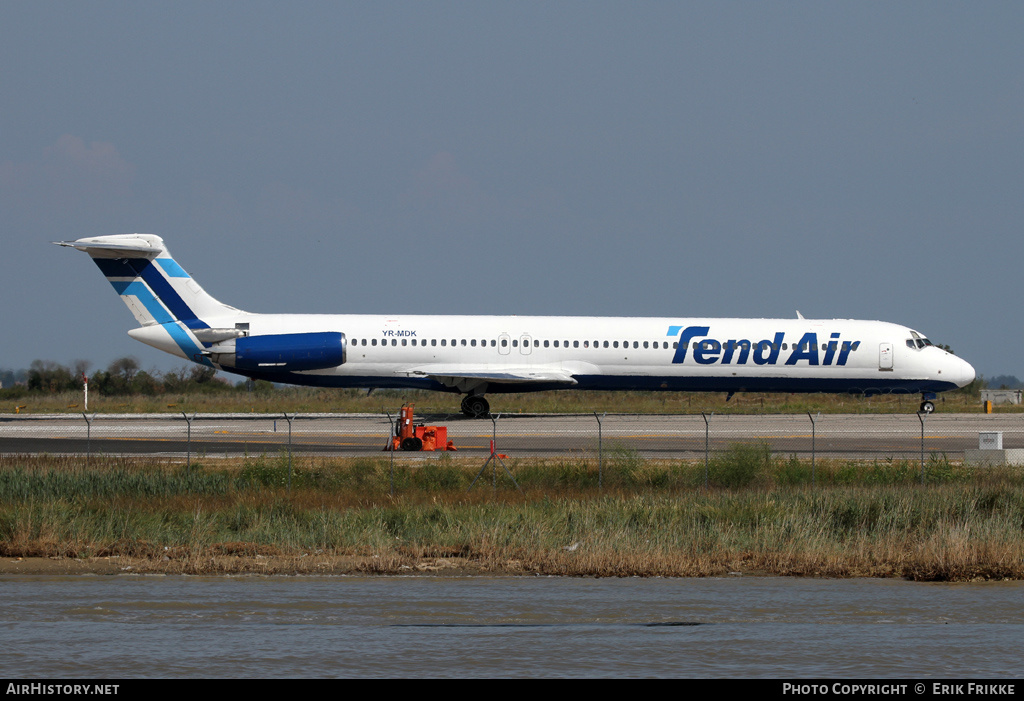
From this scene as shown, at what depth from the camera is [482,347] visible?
4091 cm

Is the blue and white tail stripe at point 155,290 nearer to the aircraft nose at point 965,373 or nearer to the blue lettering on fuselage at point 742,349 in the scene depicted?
the blue lettering on fuselage at point 742,349

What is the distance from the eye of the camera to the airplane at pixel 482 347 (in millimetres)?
40188

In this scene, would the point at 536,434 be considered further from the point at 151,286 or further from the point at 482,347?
the point at 151,286

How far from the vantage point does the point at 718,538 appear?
54.7ft

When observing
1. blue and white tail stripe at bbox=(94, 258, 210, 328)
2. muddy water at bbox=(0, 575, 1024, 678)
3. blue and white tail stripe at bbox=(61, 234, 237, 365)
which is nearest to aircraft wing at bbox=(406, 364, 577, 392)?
blue and white tail stripe at bbox=(61, 234, 237, 365)

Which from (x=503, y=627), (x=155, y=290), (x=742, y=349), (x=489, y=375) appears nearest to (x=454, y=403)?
(x=489, y=375)

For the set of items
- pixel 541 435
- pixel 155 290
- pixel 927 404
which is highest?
pixel 155 290

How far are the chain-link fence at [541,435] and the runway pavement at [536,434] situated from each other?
0.05 metres

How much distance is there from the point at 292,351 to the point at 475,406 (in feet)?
22.3

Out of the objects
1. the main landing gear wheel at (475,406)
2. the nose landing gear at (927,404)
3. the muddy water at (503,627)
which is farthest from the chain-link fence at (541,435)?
the muddy water at (503,627)

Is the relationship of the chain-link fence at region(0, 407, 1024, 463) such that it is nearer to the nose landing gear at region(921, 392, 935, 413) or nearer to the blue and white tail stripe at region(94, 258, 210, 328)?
the nose landing gear at region(921, 392, 935, 413)
